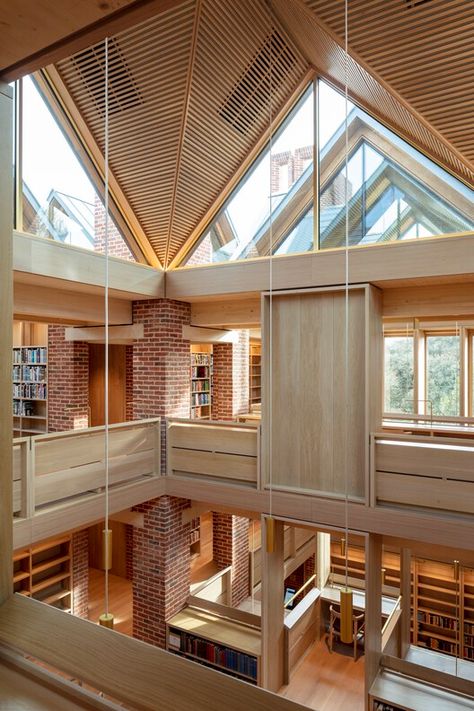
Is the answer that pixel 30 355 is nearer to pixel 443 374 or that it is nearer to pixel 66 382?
pixel 66 382

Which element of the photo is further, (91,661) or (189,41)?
(189,41)

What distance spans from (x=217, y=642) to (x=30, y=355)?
5339 millimetres

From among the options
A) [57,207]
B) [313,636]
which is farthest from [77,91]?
[313,636]

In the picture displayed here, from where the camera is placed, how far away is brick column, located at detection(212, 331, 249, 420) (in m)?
8.40

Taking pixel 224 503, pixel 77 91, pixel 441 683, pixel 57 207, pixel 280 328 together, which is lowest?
pixel 441 683

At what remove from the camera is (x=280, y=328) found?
5.38 meters

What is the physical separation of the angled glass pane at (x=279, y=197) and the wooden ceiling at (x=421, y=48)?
1.24 m

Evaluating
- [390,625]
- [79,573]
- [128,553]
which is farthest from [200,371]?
[390,625]

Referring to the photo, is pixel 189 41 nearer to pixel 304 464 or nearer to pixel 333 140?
pixel 333 140

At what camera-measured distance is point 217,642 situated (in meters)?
5.85

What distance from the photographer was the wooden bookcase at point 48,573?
6.60 meters

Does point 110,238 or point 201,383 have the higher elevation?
point 110,238

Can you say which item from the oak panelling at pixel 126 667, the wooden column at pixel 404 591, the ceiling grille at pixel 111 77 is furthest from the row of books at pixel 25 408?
the oak panelling at pixel 126 667

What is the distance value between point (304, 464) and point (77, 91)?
439 cm
